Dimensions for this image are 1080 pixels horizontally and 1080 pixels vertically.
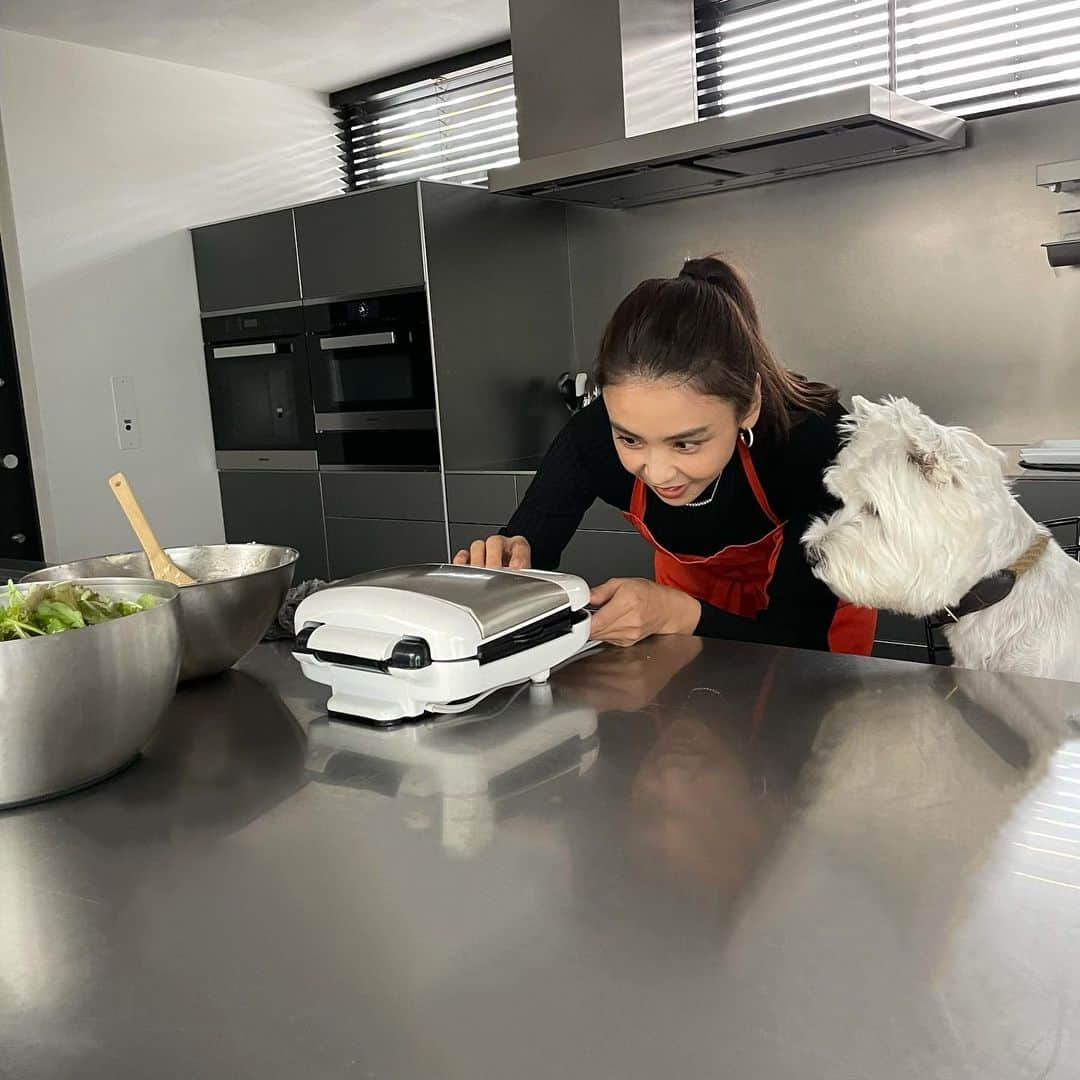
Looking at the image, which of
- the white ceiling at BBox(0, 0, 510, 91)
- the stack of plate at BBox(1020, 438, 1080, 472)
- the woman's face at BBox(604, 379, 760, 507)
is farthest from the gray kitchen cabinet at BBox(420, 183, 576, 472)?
the woman's face at BBox(604, 379, 760, 507)

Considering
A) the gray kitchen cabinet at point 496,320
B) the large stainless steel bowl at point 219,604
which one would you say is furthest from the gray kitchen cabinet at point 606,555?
the large stainless steel bowl at point 219,604

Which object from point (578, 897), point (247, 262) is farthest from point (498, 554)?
point (247, 262)

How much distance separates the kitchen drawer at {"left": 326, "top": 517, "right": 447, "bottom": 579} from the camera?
3723mm

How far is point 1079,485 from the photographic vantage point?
2484 mm

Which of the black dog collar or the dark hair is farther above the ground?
the dark hair

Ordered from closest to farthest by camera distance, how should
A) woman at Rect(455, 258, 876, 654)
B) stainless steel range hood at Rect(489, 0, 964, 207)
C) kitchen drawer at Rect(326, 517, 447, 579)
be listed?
woman at Rect(455, 258, 876, 654) < stainless steel range hood at Rect(489, 0, 964, 207) < kitchen drawer at Rect(326, 517, 447, 579)

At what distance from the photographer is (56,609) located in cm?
94

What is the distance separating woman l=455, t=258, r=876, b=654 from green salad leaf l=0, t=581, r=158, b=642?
49 cm

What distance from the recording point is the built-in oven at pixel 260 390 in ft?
13.4

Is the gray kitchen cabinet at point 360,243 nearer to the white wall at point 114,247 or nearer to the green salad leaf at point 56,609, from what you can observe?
the white wall at point 114,247

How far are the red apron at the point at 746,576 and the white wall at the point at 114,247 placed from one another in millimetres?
2787

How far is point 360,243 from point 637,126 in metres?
1.08

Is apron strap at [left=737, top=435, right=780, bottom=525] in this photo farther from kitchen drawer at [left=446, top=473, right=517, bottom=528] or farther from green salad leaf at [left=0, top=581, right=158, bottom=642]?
kitchen drawer at [left=446, top=473, right=517, bottom=528]

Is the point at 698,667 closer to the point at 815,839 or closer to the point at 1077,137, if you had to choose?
the point at 815,839
